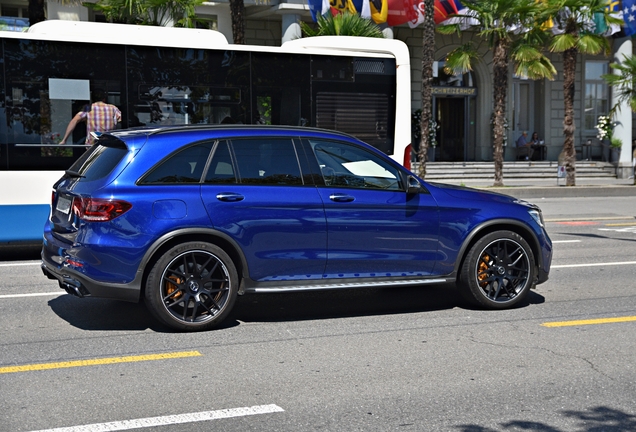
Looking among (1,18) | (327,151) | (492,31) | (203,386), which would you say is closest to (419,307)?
(327,151)

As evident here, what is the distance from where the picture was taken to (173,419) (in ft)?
16.4

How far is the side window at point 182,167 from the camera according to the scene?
719cm

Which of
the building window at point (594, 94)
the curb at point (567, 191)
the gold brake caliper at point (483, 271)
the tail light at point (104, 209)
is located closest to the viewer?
the tail light at point (104, 209)

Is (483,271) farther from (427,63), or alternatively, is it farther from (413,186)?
(427,63)

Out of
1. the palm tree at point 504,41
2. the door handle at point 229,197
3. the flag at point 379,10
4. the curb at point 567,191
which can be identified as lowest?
the curb at point 567,191

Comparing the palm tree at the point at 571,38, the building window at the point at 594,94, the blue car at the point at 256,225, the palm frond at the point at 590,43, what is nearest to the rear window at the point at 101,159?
the blue car at the point at 256,225

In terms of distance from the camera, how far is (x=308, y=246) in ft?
24.6

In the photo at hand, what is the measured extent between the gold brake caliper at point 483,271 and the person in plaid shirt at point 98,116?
616 cm

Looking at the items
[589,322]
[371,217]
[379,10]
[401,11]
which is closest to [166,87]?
[371,217]

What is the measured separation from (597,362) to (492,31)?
20.8 m

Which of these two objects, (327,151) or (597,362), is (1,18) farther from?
(597,362)

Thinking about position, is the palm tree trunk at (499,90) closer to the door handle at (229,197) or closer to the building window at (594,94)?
the building window at (594,94)

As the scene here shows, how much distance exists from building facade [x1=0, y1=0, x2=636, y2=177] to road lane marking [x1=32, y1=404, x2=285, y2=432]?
27.3 m

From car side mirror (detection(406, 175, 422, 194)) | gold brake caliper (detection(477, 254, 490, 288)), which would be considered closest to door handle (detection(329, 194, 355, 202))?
car side mirror (detection(406, 175, 422, 194))
